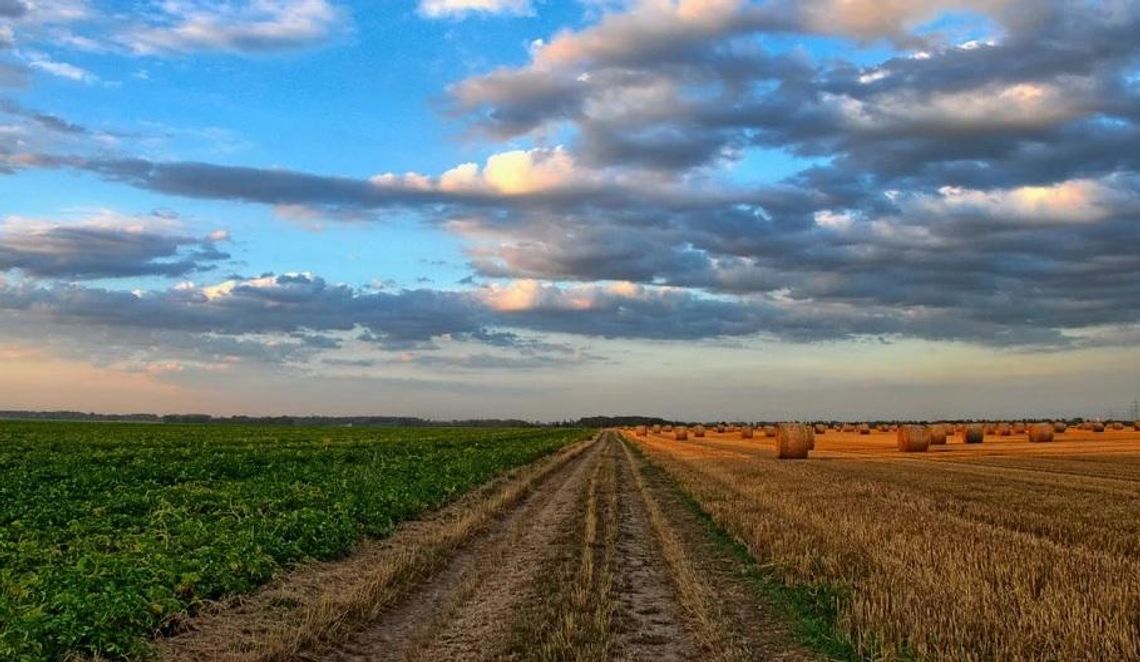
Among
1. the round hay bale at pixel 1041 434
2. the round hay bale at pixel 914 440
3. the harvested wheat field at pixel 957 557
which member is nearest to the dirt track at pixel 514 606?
the harvested wheat field at pixel 957 557

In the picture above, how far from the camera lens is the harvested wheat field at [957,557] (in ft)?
27.7

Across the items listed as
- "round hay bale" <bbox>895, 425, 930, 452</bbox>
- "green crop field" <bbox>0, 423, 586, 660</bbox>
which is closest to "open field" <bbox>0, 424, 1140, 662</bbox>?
"green crop field" <bbox>0, 423, 586, 660</bbox>

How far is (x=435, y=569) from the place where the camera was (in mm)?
13695

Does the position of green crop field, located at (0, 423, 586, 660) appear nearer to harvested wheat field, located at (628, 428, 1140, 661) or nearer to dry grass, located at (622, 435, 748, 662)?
dry grass, located at (622, 435, 748, 662)

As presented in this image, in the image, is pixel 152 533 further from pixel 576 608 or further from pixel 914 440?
pixel 914 440

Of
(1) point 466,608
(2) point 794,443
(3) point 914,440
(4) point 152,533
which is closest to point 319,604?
(1) point 466,608

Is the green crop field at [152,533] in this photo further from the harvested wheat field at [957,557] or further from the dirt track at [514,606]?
the harvested wheat field at [957,557]

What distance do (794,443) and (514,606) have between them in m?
37.6

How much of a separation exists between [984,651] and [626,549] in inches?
316

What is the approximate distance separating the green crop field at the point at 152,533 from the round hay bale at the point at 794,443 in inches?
793

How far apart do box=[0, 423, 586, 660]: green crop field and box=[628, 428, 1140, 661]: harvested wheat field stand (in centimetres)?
749

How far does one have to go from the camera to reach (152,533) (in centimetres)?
1455

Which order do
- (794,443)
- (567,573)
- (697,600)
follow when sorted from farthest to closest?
1. (794,443)
2. (567,573)
3. (697,600)

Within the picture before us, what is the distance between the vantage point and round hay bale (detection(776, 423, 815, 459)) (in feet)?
151
